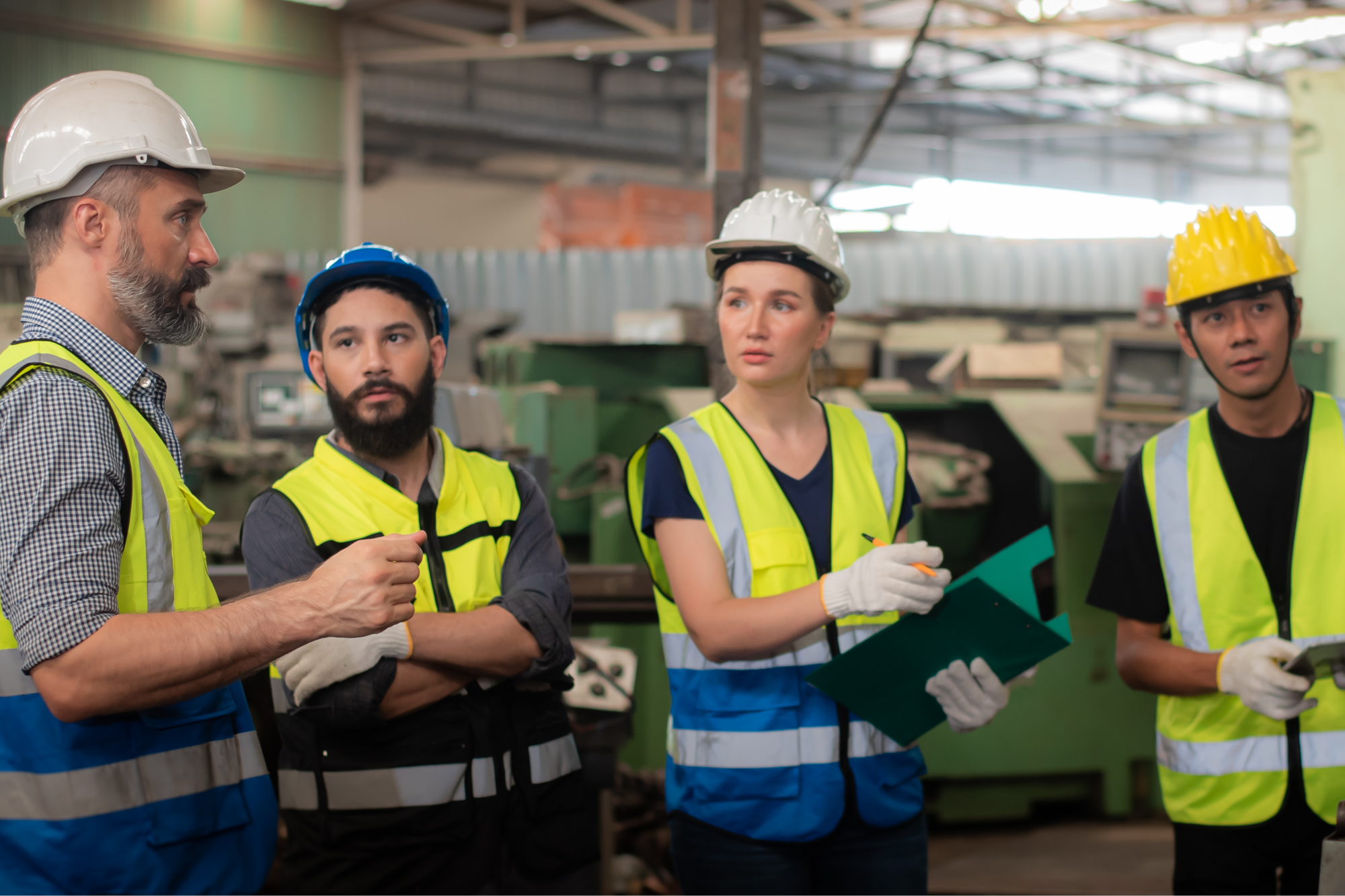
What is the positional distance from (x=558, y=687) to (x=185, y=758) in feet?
1.95

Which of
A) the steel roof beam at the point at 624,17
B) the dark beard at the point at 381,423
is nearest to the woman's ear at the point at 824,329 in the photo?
the dark beard at the point at 381,423

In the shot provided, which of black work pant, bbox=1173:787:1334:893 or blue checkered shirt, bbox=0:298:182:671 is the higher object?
blue checkered shirt, bbox=0:298:182:671

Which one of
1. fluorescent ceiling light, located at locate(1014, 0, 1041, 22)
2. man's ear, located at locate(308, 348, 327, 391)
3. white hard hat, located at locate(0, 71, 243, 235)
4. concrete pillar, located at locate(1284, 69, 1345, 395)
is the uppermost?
fluorescent ceiling light, located at locate(1014, 0, 1041, 22)

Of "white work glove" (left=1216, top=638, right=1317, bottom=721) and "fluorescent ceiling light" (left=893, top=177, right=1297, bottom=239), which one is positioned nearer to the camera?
"white work glove" (left=1216, top=638, right=1317, bottom=721)

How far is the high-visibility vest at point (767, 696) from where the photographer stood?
1594 mm

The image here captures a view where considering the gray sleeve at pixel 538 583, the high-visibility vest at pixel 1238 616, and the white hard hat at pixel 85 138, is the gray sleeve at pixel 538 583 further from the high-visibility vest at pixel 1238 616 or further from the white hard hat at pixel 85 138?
the high-visibility vest at pixel 1238 616

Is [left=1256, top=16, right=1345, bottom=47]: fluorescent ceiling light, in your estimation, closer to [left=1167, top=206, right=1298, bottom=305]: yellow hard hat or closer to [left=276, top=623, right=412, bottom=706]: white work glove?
[left=1167, top=206, right=1298, bottom=305]: yellow hard hat

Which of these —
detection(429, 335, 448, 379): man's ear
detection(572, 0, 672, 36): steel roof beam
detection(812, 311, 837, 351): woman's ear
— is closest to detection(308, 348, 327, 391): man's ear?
detection(429, 335, 448, 379): man's ear

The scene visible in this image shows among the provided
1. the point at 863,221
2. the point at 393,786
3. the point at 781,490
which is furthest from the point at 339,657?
the point at 863,221

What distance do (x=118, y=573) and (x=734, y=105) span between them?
3.07m

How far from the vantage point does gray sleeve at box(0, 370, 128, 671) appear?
3.67 feet

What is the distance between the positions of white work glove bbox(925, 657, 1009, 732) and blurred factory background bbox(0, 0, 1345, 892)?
1.14m

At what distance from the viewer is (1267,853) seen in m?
1.70

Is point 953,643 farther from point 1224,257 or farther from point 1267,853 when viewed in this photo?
point 1224,257
